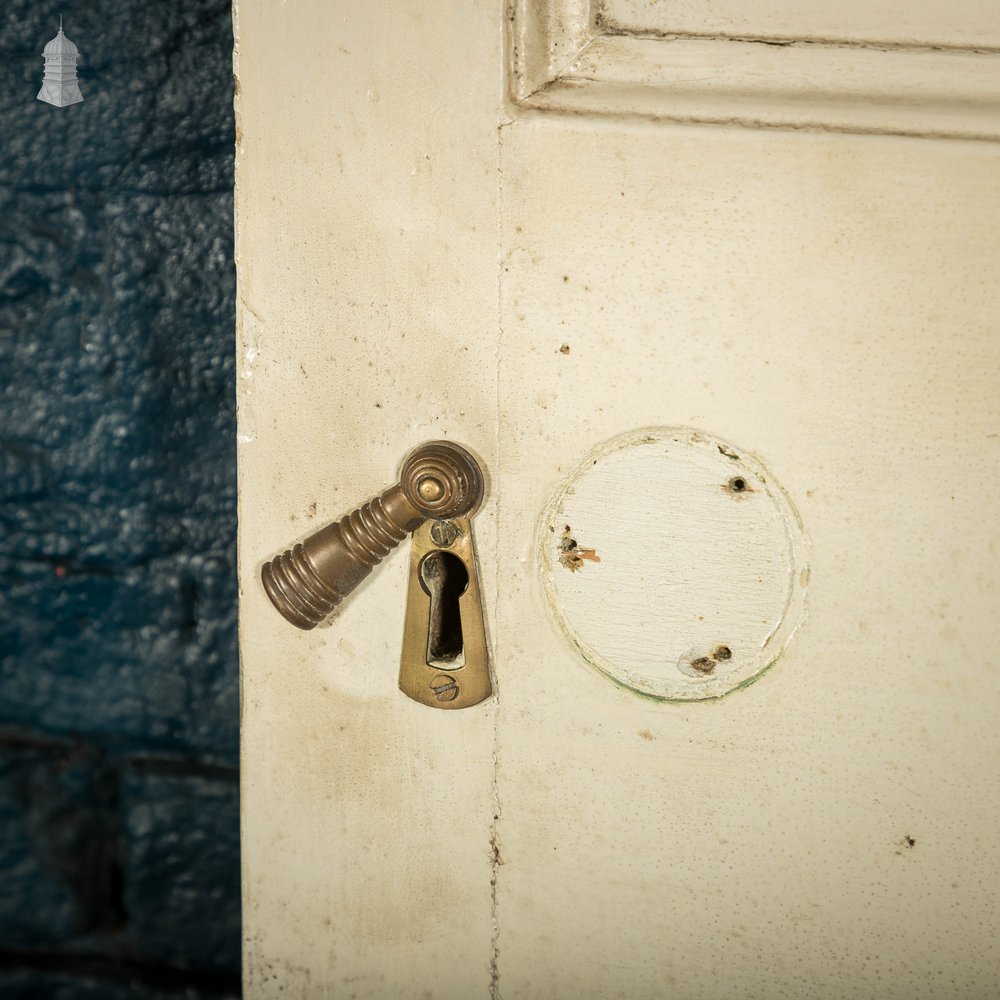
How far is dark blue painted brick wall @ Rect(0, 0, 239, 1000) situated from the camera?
107 centimetres

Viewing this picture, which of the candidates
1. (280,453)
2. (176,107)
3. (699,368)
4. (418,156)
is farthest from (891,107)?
(176,107)

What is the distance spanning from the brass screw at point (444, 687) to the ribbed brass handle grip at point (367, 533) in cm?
9

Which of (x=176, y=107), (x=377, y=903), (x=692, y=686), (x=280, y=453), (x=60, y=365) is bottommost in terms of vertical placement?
(x=377, y=903)

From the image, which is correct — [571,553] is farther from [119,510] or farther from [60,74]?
[60,74]

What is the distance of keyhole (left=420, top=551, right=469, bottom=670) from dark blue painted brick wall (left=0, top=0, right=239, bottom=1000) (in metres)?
0.48

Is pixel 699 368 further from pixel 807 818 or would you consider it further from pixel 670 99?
pixel 807 818

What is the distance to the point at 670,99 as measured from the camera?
0.62 meters

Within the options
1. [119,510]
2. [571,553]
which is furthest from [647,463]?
[119,510]

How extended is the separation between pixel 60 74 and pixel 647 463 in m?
0.78

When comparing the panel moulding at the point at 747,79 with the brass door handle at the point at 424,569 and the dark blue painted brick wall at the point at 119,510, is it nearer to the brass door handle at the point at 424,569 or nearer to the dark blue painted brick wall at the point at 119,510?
the brass door handle at the point at 424,569

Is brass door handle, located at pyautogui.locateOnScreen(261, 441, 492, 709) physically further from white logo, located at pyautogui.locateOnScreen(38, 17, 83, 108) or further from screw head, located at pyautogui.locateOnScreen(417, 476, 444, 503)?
white logo, located at pyautogui.locateOnScreen(38, 17, 83, 108)

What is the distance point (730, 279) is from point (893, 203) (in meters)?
0.10

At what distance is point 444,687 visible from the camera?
2.32ft

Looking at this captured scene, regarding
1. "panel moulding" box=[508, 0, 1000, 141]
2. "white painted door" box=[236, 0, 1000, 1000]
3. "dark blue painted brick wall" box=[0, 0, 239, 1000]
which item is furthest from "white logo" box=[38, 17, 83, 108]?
"panel moulding" box=[508, 0, 1000, 141]
